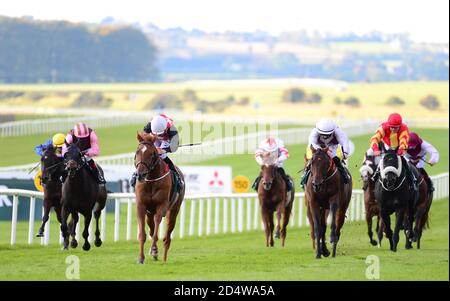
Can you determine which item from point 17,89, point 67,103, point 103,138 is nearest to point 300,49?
point 67,103

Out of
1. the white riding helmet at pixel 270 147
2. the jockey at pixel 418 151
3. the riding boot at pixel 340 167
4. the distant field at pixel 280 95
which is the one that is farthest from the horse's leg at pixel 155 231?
the distant field at pixel 280 95

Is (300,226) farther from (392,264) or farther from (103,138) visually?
(103,138)

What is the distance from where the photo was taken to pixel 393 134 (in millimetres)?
17766

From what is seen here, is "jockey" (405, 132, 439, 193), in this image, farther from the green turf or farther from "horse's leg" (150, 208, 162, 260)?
"horse's leg" (150, 208, 162, 260)

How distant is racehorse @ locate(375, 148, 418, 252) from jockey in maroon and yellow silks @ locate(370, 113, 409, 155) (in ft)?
0.55

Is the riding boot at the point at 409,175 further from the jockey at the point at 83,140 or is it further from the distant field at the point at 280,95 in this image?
the distant field at the point at 280,95

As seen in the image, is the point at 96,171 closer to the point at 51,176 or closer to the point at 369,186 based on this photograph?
the point at 51,176

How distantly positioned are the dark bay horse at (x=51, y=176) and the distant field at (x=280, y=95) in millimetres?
43803

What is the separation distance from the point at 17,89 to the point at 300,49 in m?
100

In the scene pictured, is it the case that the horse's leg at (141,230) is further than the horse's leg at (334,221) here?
No

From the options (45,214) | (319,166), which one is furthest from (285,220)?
(45,214)

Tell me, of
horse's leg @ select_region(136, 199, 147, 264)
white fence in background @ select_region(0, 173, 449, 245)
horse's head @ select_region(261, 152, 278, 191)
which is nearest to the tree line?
white fence in background @ select_region(0, 173, 449, 245)

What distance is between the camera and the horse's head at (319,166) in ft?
54.9
